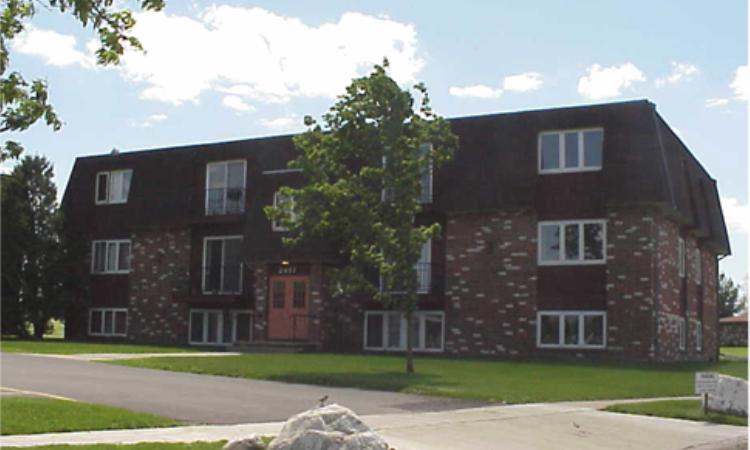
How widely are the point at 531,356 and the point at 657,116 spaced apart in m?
8.28

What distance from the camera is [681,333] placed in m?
34.5

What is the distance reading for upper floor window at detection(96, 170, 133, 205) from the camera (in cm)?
4216

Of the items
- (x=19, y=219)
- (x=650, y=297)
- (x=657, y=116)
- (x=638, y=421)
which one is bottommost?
(x=638, y=421)

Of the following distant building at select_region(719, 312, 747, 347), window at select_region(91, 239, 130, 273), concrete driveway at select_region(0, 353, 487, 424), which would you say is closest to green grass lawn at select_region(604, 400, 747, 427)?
concrete driveway at select_region(0, 353, 487, 424)

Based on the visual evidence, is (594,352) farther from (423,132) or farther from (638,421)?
(638,421)

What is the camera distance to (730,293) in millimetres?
94812

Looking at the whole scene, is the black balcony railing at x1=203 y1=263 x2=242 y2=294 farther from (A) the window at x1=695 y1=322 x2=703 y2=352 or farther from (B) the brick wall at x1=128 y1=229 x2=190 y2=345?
(A) the window at x1=695 y1=322 x2=703 y2=352

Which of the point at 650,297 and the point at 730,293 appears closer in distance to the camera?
the point at 650,297

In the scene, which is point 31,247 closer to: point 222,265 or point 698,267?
point 222,265

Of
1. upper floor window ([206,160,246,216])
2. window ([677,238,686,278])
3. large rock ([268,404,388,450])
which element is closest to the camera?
large rock ([268,404,388,450])

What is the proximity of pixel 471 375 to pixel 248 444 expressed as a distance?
12988mm

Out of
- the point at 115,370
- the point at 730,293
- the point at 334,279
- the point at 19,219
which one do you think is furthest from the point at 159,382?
the point at 730,293

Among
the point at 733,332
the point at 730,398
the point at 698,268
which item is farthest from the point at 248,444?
the point at 733,332

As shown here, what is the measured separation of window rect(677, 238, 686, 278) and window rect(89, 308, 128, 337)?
2111 cm
